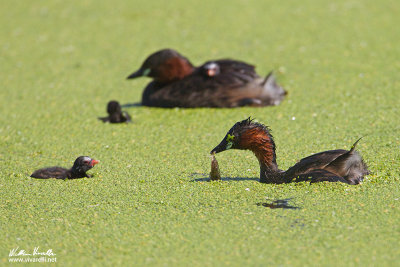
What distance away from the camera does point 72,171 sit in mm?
5578

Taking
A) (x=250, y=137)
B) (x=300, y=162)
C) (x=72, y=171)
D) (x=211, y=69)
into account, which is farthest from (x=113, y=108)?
(x=300, y=162)

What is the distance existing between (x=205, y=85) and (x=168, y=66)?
1.94ft

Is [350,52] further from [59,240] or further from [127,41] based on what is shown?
[59,240]

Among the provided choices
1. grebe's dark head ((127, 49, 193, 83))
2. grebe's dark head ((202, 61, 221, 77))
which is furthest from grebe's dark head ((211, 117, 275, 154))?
grebe's dark head ((127, 49, 193, 83))

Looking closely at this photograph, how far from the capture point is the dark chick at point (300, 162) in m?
4.88

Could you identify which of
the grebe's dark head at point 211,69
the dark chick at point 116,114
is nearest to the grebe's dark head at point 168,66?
the grebe's dark head at point 211,69

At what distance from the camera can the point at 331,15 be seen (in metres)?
11.0

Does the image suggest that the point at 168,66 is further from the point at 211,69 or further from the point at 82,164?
the point at 82,164

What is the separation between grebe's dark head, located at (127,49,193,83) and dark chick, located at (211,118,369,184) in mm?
3170

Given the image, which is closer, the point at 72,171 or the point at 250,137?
the point at 250,137

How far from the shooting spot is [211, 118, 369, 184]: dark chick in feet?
16.0

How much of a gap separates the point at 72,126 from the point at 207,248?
373 cm

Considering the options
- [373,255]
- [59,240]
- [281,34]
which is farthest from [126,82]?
[373,255]

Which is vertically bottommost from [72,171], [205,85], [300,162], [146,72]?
[72,171]
